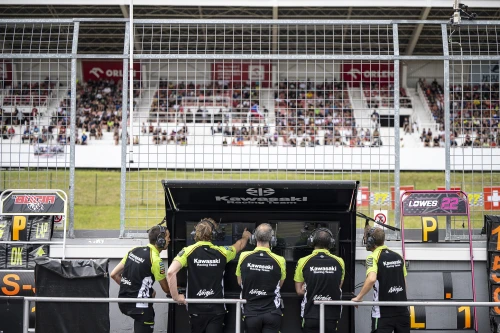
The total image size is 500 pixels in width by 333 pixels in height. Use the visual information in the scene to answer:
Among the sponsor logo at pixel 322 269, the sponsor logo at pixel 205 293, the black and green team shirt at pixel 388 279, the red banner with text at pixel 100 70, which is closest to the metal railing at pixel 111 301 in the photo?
the sponsor logo at pixel 205 293

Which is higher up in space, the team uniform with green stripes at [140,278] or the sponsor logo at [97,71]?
the sponsor logo at [97,71]

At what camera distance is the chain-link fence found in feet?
31.2

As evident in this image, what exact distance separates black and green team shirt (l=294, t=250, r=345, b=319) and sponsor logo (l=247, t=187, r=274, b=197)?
99cm

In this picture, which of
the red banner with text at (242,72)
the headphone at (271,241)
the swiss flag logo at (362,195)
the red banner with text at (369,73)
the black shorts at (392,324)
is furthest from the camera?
the swiss flag logo at (362,195)

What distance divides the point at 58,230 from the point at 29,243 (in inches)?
29.3

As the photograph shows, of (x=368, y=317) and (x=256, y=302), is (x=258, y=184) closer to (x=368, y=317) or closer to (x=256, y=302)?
(x=256, y=302)

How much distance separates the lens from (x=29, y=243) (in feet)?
28.9

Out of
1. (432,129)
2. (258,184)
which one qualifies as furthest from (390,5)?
(258,184)

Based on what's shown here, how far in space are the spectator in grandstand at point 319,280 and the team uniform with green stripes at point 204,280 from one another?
95 cm

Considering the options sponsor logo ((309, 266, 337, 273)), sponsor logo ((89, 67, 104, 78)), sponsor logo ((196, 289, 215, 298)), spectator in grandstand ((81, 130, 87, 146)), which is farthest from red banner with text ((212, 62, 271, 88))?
sponsor logo ((89, 67, 104, 78))

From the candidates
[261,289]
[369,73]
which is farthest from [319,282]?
[369,73]

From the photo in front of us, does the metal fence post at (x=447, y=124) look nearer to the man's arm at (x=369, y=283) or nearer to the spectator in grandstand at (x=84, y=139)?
the man's arm at (x=369, y=283)

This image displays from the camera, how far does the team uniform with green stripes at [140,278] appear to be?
756 centimetres

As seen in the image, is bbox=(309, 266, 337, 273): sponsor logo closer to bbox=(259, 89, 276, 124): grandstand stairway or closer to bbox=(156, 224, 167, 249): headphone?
bbox=(156, 224, 167, 249): headphone
